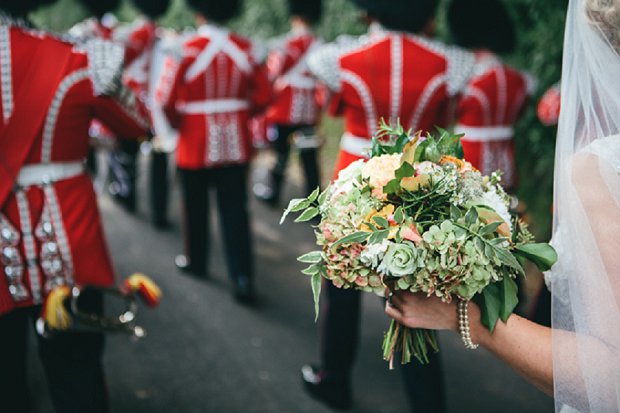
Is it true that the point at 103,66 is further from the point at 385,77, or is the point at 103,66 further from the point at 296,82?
the point at 296,82

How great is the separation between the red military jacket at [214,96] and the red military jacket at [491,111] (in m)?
1.42

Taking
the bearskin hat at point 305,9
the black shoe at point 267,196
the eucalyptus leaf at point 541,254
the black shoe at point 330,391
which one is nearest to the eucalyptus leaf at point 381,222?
the eucalyptus leaf at point 541,254

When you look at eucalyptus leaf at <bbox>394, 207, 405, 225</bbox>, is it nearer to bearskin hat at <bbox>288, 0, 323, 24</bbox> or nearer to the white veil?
the white veil

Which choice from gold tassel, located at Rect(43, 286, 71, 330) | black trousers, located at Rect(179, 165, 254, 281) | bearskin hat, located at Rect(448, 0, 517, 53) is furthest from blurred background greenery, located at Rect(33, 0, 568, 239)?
gold tassel, located at Rect(43, 286, 71, 330)

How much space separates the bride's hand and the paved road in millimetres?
1742

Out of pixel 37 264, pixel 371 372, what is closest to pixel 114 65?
pixel 37 264

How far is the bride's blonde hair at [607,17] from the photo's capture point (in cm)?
153

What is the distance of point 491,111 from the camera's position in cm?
420

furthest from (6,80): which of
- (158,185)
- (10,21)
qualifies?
(158,185)

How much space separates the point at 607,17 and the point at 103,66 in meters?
1.72

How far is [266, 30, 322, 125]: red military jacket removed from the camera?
6.13m

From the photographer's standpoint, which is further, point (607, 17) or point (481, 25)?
point (481, 25)

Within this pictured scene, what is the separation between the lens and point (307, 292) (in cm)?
481

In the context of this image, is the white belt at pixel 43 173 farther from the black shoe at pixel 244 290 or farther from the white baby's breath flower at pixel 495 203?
the black shoe at pixel 244 290
